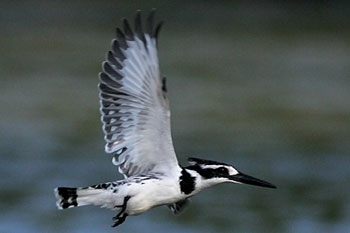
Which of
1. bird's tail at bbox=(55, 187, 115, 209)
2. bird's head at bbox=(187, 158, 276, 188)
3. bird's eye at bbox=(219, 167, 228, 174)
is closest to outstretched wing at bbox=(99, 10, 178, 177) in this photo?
bird's head at bbox=(187, 158, 276, 188)

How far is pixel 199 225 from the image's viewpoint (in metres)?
11.1

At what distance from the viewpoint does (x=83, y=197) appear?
6.65m

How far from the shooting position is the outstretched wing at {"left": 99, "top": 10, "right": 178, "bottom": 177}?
6723 mm

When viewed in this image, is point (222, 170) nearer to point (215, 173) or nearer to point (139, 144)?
point (215, 173)

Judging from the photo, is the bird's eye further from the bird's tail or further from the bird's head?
the bird's tail

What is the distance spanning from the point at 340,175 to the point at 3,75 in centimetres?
604

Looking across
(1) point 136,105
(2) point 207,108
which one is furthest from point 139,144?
(2) point 207,108

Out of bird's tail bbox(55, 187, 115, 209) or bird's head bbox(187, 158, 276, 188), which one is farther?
bird's head bbox(187, 158, 276, 188)

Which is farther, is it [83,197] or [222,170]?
[222,170]

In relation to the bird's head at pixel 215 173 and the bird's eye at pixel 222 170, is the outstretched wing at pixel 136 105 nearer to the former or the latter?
the bird's head at pixel 215 173

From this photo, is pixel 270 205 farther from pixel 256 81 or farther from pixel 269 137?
pixel 256 81

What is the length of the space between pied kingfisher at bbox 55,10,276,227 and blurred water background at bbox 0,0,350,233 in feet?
12.5

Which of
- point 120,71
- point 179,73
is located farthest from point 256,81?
point 120,71

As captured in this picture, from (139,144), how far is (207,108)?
853cm
